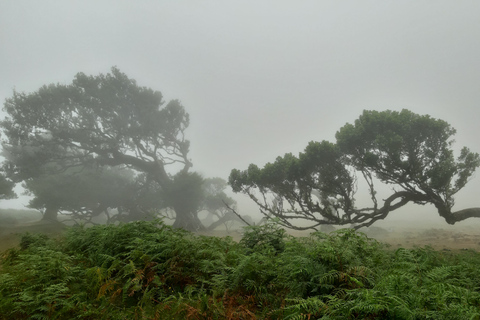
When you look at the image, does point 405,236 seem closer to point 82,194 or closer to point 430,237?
point 430,237

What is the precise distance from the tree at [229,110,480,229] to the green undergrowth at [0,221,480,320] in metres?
10.0

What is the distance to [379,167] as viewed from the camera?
14609mm

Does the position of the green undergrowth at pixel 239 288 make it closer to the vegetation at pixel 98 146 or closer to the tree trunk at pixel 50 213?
the vegetation at pixel 98 146

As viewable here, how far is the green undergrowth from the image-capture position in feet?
8.48

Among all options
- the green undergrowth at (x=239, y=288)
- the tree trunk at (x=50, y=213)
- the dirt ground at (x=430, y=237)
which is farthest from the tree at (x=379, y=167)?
the tree trunk at (x=50, y=213)

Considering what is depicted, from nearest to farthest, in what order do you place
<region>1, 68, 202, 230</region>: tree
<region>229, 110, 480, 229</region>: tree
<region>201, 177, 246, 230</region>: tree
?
<region>229, 110, 480, 229</region>: tree < <region>1, 68, 202, 230</region>: tree < <region>201, 177, 246, 230</region>: tree

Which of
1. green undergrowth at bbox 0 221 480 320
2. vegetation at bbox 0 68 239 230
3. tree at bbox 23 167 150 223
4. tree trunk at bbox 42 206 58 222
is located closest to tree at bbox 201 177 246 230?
vegetation at bbox 0 68 239 230

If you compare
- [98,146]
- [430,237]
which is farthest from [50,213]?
[430,237]

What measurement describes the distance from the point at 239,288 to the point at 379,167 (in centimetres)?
1396

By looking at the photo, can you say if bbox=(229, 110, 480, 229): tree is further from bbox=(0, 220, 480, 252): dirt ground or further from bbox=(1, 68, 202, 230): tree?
bbox=(1, 68, 202, 230): tree

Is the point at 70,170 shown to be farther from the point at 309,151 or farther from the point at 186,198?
the point at 309,151

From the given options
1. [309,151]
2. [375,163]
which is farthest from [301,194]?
[375,163]

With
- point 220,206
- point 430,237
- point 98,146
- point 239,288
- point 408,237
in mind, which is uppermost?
point 98,146

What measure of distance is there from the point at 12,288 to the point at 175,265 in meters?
2.51
